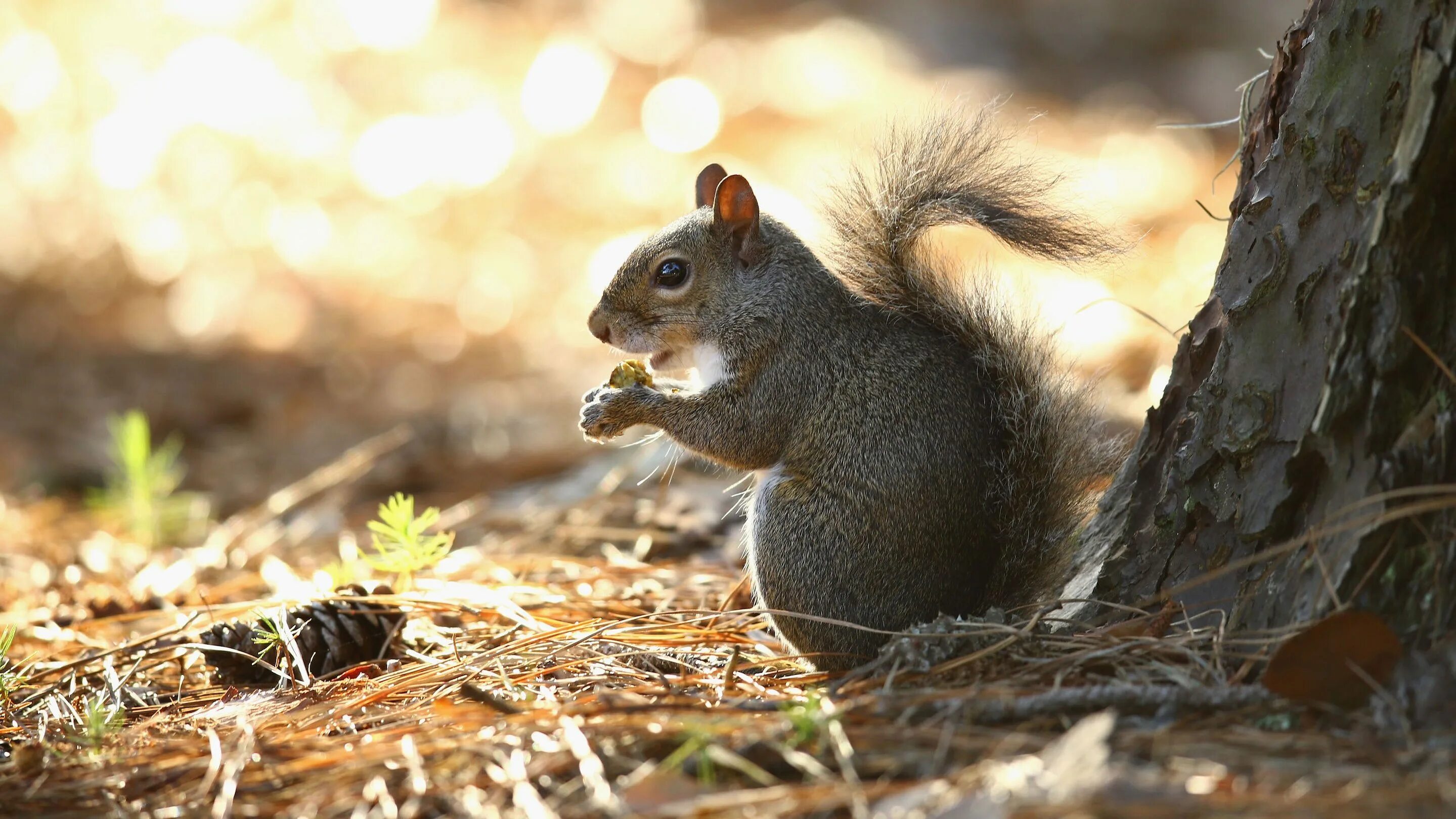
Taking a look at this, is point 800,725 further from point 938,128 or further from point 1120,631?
point 938,128

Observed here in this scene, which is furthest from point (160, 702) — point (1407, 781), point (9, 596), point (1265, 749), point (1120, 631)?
point (1407, 781)

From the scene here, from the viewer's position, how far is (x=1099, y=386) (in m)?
2.41

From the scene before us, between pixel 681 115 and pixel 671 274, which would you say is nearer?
pixel 671 274

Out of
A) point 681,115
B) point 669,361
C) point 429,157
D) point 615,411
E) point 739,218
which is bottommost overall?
point 615,411

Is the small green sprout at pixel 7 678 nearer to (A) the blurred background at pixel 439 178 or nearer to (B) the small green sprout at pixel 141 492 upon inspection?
(B) the small green sprout at pixel 141 492

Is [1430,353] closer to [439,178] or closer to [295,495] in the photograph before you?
[295,495]

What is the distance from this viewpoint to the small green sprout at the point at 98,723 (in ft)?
5.75

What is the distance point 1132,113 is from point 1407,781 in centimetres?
648

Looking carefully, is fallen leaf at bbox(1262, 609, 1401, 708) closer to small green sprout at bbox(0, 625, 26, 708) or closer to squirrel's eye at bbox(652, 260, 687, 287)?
squirrel's eye at bbox(652, 260, 687, 287)

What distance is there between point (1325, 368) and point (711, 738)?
3.20 feet

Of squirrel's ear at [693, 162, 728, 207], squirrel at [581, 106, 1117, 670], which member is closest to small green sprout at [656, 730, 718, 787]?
squirrel at [581, 106, 1117, 670]

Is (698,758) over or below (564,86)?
below

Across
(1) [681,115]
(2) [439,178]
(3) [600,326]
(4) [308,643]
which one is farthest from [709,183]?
(1) [681,115]

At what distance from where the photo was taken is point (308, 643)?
2.26m
